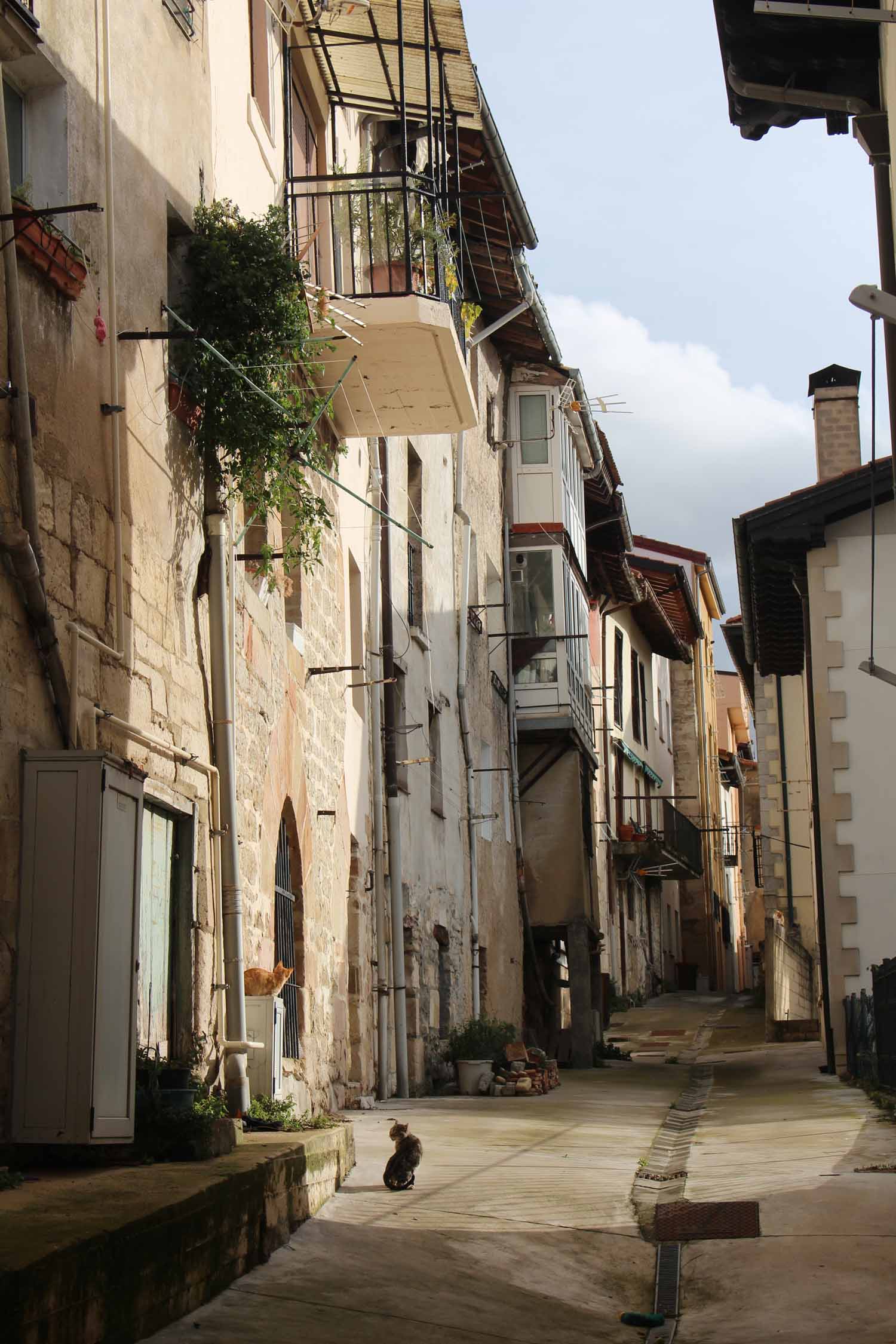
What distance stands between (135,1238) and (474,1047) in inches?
478

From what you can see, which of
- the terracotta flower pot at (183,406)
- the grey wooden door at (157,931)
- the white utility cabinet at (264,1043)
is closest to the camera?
the grey wooden door at (157,931)

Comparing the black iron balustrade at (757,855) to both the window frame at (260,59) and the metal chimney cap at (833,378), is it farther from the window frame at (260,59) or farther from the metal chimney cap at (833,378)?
the window frame at (260,59)

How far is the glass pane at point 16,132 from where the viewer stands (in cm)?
734

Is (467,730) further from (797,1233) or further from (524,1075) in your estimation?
(797,1233)

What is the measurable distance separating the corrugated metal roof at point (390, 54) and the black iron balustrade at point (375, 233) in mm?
913

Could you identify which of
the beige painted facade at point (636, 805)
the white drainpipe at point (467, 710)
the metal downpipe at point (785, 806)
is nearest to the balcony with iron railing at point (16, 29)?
the white drainpipe at point (467, 710)

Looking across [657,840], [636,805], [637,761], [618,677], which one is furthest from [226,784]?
[636,805]

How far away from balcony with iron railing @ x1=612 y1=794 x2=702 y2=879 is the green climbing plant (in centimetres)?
2372

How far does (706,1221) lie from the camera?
794 cm

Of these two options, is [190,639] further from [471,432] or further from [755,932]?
[755,932]

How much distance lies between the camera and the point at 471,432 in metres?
21.8

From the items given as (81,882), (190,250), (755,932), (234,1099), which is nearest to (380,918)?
(234,1099)

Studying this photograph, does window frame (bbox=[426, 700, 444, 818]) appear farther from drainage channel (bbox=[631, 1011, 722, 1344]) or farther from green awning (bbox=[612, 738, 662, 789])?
green awning (bbox=[612, 738, 662, 789])

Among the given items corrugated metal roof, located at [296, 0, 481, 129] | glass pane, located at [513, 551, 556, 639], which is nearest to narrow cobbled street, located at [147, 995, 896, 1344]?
corrugated metal roof, located at [296, 0, 481, 129]
